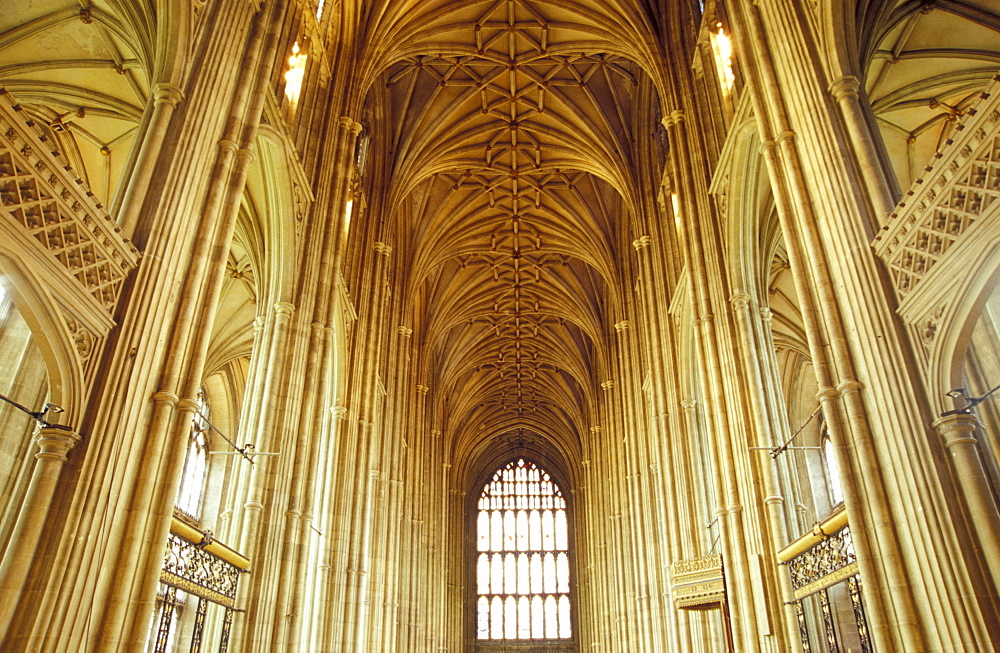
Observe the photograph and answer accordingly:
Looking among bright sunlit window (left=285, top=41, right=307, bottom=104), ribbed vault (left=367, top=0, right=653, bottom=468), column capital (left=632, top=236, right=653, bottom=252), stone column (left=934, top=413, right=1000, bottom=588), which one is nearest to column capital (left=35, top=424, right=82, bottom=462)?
Result: stone column (left=934, top=413, right=1000, bottom=588)

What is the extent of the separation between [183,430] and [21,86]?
35.0ft

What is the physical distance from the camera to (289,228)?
14.9 m

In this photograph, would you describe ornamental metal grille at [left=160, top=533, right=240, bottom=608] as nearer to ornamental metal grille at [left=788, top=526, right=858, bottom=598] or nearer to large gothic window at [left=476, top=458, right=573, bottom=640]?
ornamental metal grille at [left=788, top=526, right=858, bottom=598]

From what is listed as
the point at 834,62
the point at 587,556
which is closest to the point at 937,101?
the point at 834,62

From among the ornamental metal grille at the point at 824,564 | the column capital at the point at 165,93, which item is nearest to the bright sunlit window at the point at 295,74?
the column capital at the point at 165,93

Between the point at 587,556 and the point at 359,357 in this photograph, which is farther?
the point at 587,556

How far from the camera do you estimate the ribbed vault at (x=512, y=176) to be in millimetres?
22031

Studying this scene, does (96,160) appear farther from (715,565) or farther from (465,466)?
(465,466)

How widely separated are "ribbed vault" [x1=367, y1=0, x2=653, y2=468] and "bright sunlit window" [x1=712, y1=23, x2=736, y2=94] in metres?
3.84

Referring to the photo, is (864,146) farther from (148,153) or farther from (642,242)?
(642,242)

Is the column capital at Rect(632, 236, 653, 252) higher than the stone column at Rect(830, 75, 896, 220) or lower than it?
higher

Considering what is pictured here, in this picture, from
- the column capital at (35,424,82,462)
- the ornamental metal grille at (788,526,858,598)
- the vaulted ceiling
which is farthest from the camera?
the vaulted ceiling

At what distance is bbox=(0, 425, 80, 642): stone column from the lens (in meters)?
6.64

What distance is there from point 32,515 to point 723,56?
47.9ft
